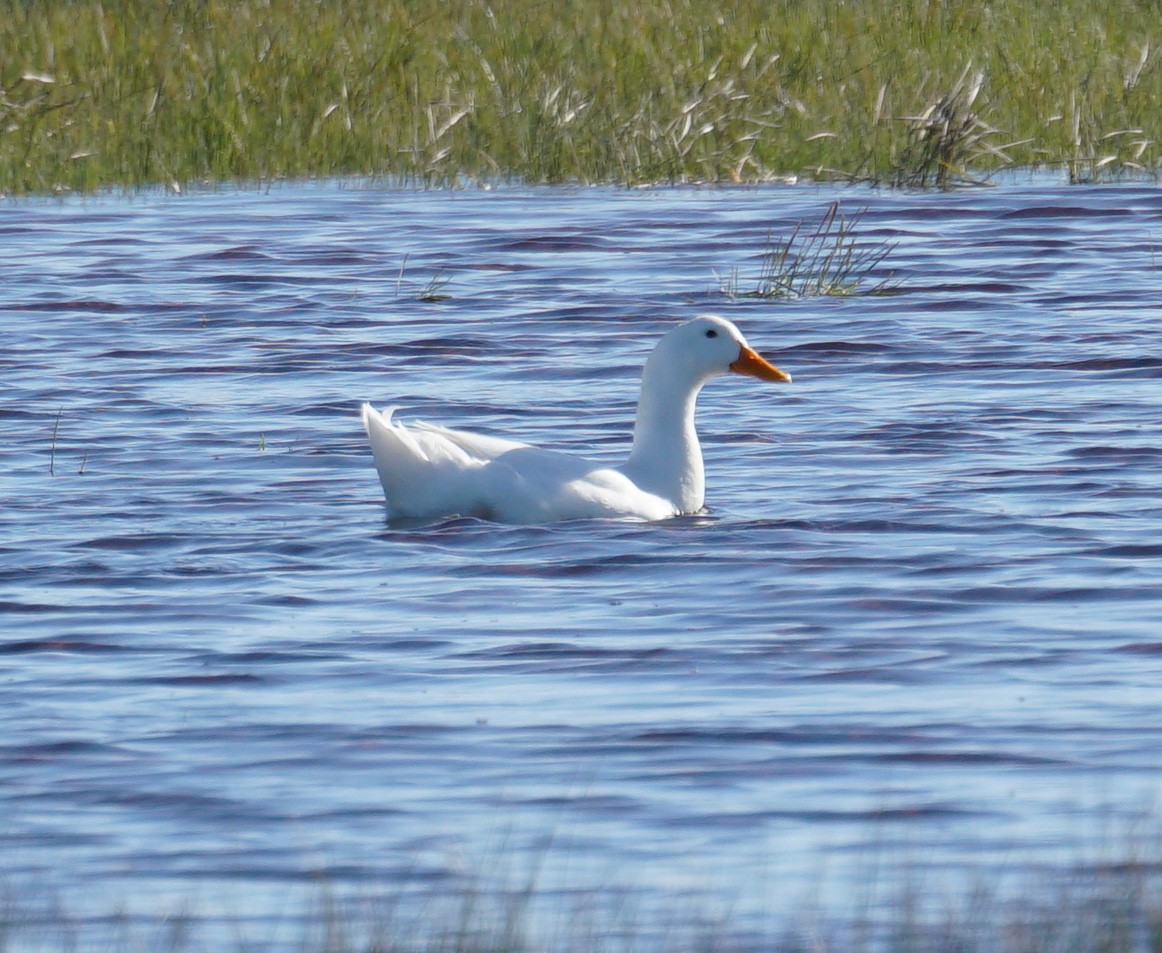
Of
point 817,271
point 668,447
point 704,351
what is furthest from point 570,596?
point 817,271

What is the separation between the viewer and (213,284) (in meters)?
14.9

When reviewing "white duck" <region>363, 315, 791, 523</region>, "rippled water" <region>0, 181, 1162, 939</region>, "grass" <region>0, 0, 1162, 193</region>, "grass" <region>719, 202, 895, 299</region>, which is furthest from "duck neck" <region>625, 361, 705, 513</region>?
"grass" <region>0, 0, 1162, 193</region>

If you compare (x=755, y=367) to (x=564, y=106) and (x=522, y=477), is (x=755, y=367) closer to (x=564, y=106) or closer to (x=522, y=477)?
(x=522, y=477)

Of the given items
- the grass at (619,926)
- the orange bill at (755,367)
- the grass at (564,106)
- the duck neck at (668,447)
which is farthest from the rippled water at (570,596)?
the grass at (564,106)

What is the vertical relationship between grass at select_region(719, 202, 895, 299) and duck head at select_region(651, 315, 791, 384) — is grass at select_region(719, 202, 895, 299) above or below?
below

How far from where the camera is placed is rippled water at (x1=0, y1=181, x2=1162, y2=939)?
511 cm

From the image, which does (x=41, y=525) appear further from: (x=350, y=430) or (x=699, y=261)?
(x=699, y=261)

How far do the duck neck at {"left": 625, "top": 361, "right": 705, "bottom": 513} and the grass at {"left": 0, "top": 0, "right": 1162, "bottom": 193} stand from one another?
784 cm

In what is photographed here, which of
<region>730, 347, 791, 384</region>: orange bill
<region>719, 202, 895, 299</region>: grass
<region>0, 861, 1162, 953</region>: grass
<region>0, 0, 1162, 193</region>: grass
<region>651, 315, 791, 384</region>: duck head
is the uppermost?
<region>0, 861, 1162, 953</region>: grass

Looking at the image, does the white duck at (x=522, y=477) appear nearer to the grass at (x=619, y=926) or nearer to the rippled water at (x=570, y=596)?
the rippled water at (x=570, y=596)

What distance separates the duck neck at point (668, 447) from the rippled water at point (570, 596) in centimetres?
25

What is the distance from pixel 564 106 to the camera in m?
17.5

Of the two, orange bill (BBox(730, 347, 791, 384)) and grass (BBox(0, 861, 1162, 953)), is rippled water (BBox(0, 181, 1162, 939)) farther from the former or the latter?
orange bill (BBox(730, 347, 791, 384))

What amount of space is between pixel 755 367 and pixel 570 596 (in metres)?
2.43
